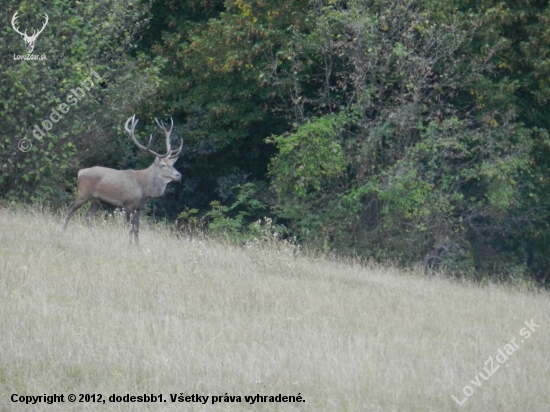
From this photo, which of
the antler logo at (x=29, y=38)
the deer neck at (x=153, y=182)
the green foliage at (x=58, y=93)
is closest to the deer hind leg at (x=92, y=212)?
the deer neck at (x=153, y=182)

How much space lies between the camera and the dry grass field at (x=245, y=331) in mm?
7945

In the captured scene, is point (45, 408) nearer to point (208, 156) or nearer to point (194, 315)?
point (194, 315)

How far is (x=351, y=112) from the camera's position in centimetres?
1994

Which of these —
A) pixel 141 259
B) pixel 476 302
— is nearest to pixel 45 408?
pixel 141 259

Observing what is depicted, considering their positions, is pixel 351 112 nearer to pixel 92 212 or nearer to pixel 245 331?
pixel 92 212

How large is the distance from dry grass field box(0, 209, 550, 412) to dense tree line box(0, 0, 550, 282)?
4.53 m

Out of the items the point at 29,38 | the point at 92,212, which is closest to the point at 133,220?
the point at 92,212

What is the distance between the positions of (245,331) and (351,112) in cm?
1089

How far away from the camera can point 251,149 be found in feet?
75.8

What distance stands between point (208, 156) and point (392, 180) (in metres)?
6.23

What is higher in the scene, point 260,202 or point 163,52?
point 163,52

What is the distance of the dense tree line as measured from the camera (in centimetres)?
1862

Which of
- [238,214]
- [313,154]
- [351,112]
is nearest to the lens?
[313,154]

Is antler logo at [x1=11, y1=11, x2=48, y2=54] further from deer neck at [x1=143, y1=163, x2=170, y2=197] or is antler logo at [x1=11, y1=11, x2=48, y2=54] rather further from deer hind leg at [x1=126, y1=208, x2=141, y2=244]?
deer hind leg at [x1=126, y1=208, x2=141, y2=244]
